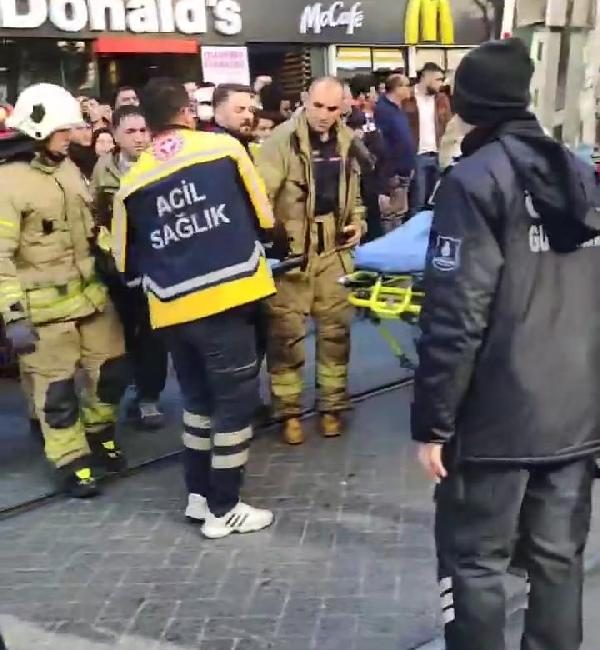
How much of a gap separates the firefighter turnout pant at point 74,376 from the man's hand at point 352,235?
1.39 m

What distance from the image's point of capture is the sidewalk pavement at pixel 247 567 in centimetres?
423

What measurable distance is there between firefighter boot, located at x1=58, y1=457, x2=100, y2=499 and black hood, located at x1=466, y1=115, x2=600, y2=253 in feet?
10.6

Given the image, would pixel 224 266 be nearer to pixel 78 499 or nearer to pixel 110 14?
pixel 78 499

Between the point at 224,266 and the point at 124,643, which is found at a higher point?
the point at 224,266

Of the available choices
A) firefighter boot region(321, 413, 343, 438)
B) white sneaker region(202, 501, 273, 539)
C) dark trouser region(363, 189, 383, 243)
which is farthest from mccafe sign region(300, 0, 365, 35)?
white sneaker region(202, 501, 273, 539)

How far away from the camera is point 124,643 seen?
4.19 meters

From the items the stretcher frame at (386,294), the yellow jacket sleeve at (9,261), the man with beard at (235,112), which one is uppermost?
the man with beard at (235,112)

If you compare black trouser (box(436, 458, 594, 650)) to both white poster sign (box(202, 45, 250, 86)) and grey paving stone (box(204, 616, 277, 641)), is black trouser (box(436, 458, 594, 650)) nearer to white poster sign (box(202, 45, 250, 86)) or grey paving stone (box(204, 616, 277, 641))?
grey paving stone (box(204, 616, 277, 641))

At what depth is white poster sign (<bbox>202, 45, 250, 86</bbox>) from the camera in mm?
14805

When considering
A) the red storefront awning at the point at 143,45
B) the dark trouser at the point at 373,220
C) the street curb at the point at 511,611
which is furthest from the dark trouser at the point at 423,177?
the street curb at the point at 511,611

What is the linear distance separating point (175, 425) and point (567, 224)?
4112mm

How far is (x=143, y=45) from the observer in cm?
1488

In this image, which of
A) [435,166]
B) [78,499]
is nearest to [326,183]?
[78,499]

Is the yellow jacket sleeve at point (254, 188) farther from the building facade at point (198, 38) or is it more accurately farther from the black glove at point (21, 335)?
the building facade at point (198, 38)
